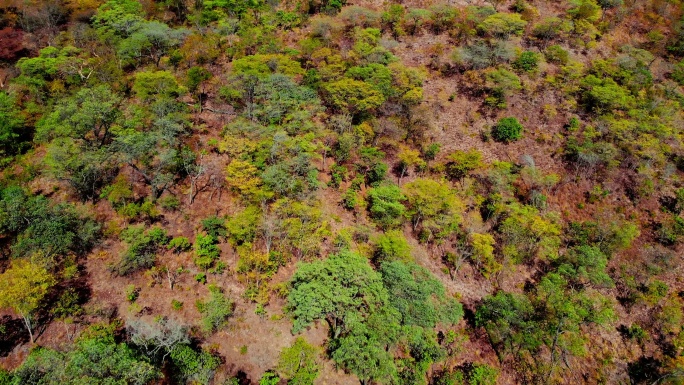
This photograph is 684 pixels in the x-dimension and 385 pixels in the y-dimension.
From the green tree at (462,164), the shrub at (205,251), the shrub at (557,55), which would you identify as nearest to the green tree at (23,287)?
the shrub at (205,251)

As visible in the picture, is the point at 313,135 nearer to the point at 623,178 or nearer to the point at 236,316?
the point at 236,316

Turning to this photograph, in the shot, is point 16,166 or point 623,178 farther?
point 623,178

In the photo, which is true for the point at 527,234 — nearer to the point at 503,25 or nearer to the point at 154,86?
the point at 503,25

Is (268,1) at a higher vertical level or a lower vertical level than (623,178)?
higher

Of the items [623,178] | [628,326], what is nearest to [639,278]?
[628,326]

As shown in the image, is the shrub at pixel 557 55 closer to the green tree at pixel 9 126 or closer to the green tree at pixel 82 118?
the green tree at pixel 82 118

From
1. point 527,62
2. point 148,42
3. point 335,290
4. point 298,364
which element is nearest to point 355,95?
point 335,290
